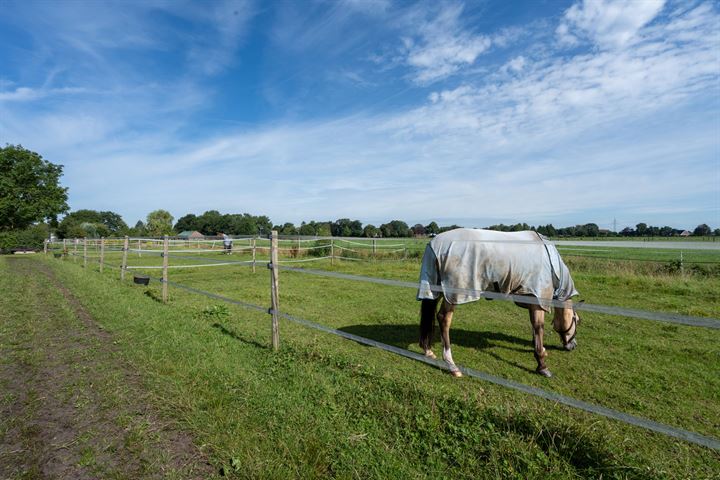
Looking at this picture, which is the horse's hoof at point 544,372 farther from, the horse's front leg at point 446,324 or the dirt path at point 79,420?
the dirt path at point 79,420

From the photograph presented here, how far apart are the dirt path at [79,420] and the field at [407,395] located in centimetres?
8

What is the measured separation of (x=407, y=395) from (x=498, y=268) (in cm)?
178

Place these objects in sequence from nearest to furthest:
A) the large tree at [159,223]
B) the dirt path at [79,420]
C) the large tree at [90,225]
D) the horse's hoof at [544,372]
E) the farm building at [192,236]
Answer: the dirt path at [79,420] < the horse's hoof at [544,372] < the farm building at [192,236] < the large tree at [90,225] < the large tree at [159,223]

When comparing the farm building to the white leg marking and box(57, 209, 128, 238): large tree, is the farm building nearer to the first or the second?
the white leg marking

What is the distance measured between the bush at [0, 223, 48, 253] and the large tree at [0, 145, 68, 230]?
3.16 ft

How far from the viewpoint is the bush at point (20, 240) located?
32.9 meters

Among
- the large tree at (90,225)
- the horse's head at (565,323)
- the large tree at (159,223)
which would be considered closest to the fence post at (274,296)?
the horse's head at (565,323)

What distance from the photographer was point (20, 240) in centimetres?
3944

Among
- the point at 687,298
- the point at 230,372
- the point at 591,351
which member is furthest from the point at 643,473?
the point at 687,298

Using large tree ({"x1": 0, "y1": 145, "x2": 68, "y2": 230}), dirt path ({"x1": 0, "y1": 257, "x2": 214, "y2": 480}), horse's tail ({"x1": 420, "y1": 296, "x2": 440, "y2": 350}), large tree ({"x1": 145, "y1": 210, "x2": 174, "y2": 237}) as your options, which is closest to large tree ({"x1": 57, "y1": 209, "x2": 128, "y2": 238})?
large tree ({"x1": 145, "y1": 210, "x2": 174, "y2": 237})

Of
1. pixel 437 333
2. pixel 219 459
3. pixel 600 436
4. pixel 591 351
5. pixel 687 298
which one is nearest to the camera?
pixel 219 459

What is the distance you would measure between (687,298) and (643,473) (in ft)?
27.3

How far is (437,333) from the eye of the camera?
563cm

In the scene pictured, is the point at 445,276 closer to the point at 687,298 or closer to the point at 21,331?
the point at 21,331
